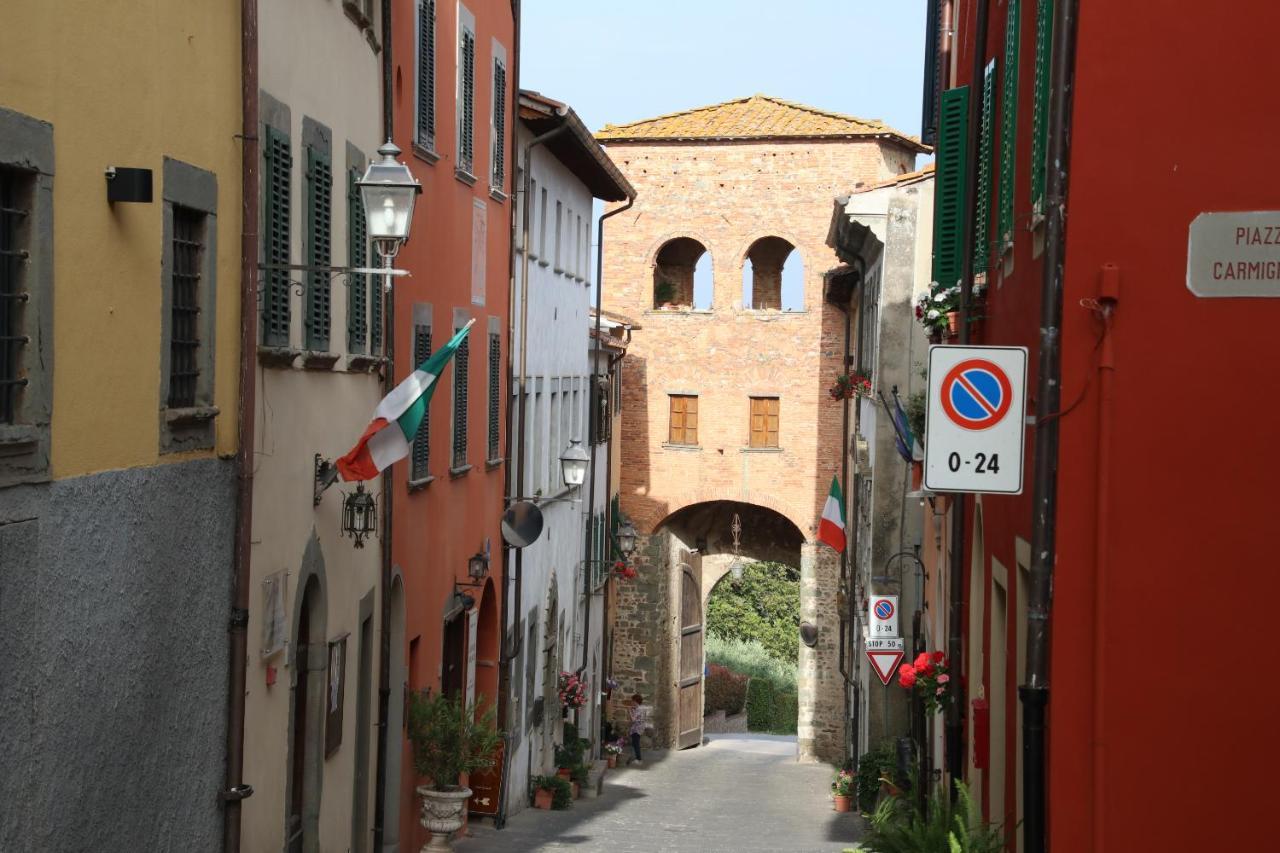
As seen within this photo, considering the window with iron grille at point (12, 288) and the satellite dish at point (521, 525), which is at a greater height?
the window with iron grille at point (12, 288)

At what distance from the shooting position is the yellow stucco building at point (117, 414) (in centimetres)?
690

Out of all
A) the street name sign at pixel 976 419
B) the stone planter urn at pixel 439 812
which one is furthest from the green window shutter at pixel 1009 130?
the stone planter urn at pixel 439 812

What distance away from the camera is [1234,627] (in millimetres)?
8055

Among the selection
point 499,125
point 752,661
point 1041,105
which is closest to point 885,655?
point 499,125

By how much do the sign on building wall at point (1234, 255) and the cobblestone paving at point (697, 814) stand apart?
11695mm

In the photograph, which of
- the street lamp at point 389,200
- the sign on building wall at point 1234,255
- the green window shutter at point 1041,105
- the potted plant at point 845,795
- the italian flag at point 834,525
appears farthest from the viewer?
the potted plant at point 845,795

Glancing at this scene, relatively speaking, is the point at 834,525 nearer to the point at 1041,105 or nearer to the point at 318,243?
the point at 318,243

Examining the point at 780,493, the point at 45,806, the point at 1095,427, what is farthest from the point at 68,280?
the point at 780,493

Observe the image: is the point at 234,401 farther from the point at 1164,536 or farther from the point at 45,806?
the point at 1164,536

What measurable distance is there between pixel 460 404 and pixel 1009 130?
941 centimetres

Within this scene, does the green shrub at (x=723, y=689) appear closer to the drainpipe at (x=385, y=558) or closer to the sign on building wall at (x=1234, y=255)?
the drainpipe at (x=385, y=558)

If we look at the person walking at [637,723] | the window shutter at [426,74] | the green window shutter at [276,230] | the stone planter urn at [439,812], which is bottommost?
the person walking at [637,723]

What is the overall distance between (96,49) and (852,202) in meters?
19.2

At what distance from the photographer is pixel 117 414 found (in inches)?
320
